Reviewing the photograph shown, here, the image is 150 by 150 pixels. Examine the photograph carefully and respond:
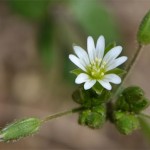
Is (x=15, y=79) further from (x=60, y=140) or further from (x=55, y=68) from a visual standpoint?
(x=60, y=140)

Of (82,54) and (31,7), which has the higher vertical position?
(31,7)

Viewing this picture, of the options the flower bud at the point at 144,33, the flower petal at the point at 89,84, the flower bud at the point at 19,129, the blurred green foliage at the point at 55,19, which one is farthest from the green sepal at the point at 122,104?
the blurred green foliage at the point at 55,19

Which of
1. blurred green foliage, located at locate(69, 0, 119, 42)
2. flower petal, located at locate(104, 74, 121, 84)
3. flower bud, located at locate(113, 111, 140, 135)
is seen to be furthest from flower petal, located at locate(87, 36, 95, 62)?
blurred green foliage, located at locate(69, 0, 119, 42)

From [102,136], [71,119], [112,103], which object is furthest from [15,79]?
[112,103]

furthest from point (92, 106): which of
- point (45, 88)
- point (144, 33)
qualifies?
point (45, 88)

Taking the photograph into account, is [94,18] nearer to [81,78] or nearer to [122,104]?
[122,104]

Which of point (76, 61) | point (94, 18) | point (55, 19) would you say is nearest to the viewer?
point (76, 61)
